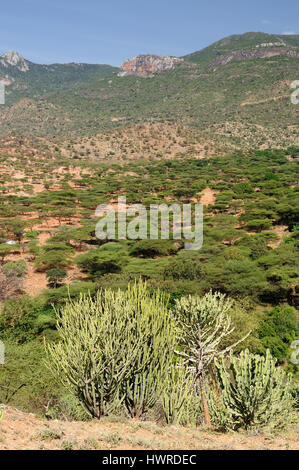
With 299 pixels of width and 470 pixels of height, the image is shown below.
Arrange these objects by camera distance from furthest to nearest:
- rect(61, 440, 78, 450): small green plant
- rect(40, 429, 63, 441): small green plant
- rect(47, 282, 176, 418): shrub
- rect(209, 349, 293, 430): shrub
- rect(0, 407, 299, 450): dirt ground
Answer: rect(47, 282, 176, 418): shrub, rect(209, 349, 293, 430): shrub, rect(40, 429, 63, 441): small green plant, rect(0, 407, 299, 450): dirt ground, rect(61, 440, 78, 450): small green plant

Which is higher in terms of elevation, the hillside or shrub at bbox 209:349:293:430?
the hillside

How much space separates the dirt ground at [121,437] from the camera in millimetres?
7770

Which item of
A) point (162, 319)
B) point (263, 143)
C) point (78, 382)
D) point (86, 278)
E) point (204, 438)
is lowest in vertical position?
point (86, 278)

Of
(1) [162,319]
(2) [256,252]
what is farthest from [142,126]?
(1) [162,319]

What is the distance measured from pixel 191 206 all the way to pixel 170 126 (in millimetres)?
71742

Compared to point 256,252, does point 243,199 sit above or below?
above

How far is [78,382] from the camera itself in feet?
32.9

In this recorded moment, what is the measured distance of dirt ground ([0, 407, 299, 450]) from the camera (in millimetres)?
7770

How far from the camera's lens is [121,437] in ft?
26.5

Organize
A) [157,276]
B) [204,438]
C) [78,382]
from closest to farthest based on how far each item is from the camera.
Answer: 1. [204,438]
2. [78,382]
3. [157,276]

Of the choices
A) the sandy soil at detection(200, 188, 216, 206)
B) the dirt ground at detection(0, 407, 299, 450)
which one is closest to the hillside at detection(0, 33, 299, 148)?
the sandy soil at detection(200, 188, 216, 206)

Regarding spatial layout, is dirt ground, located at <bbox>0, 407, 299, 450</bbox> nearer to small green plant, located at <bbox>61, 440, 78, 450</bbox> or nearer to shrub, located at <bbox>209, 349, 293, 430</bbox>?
small green plant, located at <bbox>61, 440, 78, 450</bbox>
